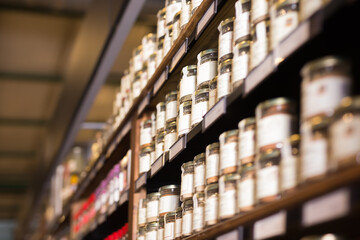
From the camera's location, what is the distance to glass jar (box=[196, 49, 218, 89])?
2424mm

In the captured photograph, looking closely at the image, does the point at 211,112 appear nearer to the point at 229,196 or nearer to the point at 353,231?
the point at 229,196

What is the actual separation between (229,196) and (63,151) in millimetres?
5825

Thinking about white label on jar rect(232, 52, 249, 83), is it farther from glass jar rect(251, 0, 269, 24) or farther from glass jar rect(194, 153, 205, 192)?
glass jar rect(194, 153, 205, 192)

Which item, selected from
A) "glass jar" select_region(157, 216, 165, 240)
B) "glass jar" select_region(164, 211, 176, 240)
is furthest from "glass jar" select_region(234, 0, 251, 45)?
"glass jar" select_region(157, 216, 165, 240)

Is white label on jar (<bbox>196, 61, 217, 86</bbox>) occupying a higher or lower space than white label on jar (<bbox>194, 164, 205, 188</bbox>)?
higher

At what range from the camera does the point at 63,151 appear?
753cm

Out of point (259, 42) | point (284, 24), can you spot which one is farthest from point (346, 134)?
point (259, 42)

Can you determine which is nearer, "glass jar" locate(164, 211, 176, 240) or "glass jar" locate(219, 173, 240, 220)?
"glass jar" locate(219, 173, 240, 220)

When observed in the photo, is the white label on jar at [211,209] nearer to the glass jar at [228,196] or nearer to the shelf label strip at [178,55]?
the glass jar at [228,196]

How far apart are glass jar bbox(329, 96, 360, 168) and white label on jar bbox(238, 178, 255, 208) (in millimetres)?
445

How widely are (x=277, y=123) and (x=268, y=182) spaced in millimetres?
168

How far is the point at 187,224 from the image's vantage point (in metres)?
2.32

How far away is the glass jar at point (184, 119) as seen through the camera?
251 centimetres

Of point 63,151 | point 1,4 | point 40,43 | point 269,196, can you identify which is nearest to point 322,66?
point 269,196
